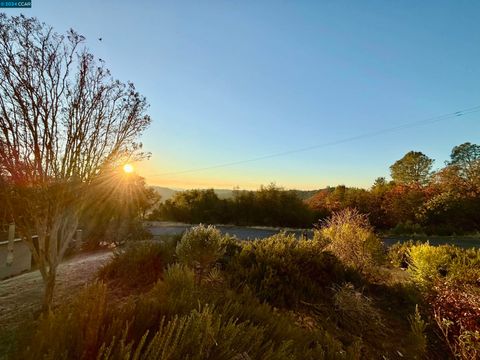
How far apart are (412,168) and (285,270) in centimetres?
4084

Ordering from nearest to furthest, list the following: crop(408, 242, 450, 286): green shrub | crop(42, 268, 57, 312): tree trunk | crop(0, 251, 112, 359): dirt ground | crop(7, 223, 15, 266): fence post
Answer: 1. crop(0, 251, 112, 359): dirt ground
2. crop(42, 268, 57, 312): tree trunk
3. crop(408, 242, 450, 286): green shrub
4. crop(7, 223, 15, 266): fence post

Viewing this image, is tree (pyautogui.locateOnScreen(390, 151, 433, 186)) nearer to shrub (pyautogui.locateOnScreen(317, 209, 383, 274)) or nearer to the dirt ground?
shrub (pyautogui.locateOnScreen(317, 209, 383, 274))

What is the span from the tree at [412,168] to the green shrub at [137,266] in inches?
1511

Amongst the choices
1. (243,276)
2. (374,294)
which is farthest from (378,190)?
(243,276)

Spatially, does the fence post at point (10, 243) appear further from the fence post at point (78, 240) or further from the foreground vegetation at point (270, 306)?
the foreground vegetation at point (270, 306)

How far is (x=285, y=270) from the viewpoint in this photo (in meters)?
6.30

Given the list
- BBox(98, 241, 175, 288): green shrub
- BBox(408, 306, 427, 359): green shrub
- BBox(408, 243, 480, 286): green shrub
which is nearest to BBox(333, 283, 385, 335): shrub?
BBox(408, 306, 427, 359): green shrub

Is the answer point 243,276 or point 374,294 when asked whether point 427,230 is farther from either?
point 243,276

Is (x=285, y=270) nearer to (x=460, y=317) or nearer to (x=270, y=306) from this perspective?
(x=270, y=306)

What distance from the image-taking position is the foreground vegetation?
2.06 m

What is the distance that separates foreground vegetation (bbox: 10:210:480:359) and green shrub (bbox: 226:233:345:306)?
0.08 feet

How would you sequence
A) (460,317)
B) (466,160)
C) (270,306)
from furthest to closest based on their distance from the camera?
(466,160) → (460,317) → (270,306)

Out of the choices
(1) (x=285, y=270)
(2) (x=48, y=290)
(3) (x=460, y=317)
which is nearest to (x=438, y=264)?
(3) (x=460, y=317)

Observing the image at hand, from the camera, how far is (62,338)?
1.89 metres
